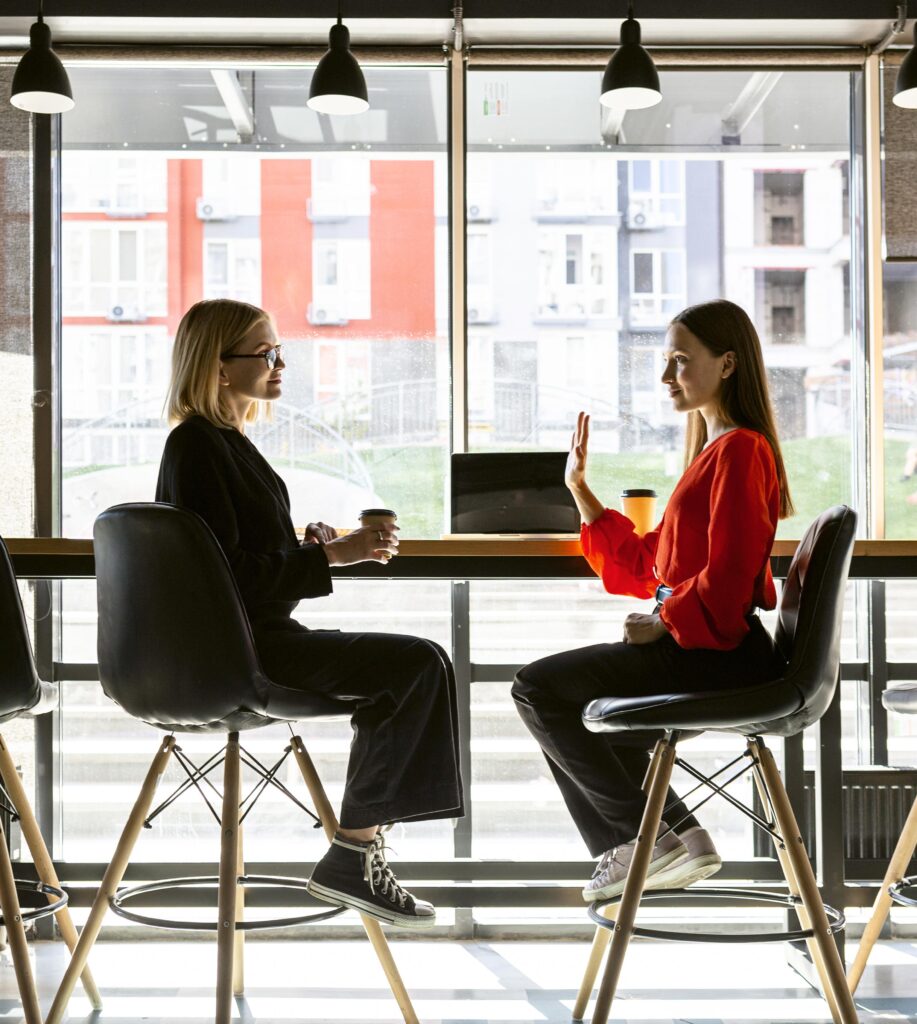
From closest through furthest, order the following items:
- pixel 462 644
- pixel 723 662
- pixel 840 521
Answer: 1. pixel 840 521
2. pixel 723 662
3. pixel 462 644

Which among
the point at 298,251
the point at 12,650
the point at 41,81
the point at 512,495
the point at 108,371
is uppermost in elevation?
Result: the point at 41,81

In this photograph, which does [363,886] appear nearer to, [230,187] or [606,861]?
[606,861]

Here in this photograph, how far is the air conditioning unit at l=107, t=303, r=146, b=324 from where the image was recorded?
11.2 ft

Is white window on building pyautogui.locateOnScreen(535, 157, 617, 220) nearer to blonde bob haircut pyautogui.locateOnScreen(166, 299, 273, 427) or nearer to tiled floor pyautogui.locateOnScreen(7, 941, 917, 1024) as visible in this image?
blonde bob haircut pyautogui.locateOnScreen(166, 299, 273, 427)

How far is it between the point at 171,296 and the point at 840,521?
234cm

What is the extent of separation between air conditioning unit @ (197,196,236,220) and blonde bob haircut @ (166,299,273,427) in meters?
1.36

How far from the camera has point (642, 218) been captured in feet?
11.3

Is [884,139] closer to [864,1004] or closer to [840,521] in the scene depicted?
[840,521]

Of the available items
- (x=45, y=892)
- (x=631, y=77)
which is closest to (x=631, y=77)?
(x=631, y=77)

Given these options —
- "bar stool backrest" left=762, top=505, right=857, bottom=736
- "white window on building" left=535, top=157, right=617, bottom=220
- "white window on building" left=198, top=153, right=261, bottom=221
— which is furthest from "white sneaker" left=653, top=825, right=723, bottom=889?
"white window on building" left=198, top=153, right=261, bottom=221

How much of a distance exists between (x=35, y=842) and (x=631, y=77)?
7.56ft

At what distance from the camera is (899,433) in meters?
3.38
